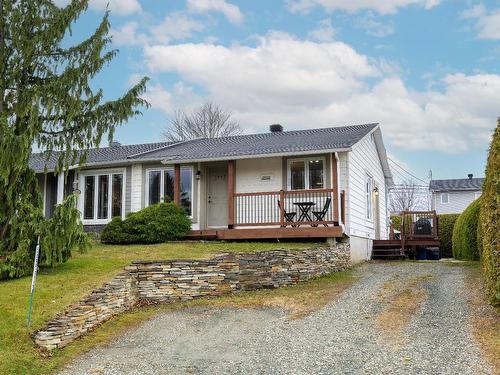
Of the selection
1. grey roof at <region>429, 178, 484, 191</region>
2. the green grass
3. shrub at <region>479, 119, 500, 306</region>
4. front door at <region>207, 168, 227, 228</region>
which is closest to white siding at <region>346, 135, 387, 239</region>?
the green grass

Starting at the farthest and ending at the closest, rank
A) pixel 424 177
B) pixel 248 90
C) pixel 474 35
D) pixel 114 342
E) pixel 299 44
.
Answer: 1. pixel 424 177
2. pixel 248 90
3. pixel 299 44
4. pixel 474 35
5. pixel 114 342

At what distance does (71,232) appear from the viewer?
31.9 ft

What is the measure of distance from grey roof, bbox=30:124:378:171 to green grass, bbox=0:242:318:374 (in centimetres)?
311

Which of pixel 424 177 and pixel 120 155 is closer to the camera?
pixel 120 155

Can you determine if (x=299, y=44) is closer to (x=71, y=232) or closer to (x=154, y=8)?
(x=154, y=8)

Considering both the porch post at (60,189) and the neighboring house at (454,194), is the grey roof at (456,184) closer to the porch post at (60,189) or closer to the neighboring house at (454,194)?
the neighboring house at (454,194)

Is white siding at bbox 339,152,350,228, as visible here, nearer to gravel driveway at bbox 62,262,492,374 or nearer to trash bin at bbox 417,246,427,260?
gravel driveway at bbox 62,262,492,374

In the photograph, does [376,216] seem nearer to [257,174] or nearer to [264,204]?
[257,174]

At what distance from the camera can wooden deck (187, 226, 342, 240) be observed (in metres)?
13.7

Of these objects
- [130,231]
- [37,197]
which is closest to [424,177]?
[130,231]

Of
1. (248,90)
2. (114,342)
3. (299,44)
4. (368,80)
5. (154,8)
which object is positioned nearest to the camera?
(114,342)

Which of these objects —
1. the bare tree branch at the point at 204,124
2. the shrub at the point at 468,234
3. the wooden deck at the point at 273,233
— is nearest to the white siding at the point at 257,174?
the wooden deck at the point at 273,233

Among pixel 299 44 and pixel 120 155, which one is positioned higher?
pixel 299 44

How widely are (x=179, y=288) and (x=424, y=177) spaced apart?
4459 centimetres
